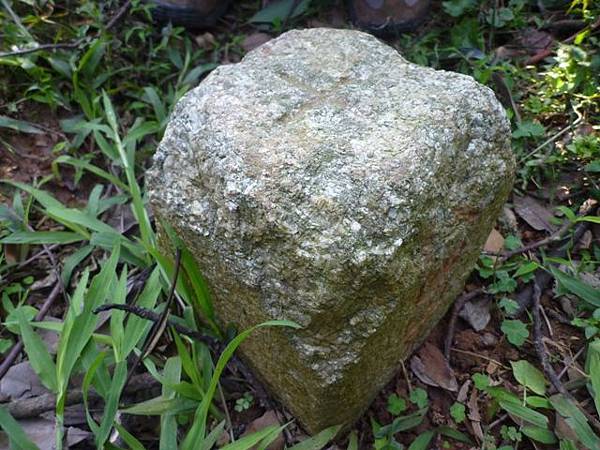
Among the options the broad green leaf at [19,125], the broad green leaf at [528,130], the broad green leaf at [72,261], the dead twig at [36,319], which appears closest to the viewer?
the dead twig at [36,319]

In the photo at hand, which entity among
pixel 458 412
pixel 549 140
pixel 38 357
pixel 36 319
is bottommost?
pixel 458 412

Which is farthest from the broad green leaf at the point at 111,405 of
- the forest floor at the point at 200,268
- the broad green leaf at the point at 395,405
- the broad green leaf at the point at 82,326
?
the broad green leaf at the point at 395,405

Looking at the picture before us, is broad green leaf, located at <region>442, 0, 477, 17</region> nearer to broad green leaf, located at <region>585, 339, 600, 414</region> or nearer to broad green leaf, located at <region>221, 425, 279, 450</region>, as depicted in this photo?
broad green leaf, located at <region>585, 339, 600, 414</region>

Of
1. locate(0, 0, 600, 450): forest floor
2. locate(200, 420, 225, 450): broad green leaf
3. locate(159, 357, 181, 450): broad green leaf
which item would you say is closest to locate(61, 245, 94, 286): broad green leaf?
locate(0, 0, 600, 450): forest floor

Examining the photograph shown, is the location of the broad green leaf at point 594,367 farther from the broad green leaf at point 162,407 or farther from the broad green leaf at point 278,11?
the broad green leaf at point 278,11

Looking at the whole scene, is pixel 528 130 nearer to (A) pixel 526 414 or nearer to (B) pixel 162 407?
(A) pixel 526 414

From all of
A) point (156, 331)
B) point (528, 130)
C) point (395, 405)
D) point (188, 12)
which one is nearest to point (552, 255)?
point (528, 130)

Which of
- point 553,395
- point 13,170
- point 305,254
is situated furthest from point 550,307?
point 13,170
